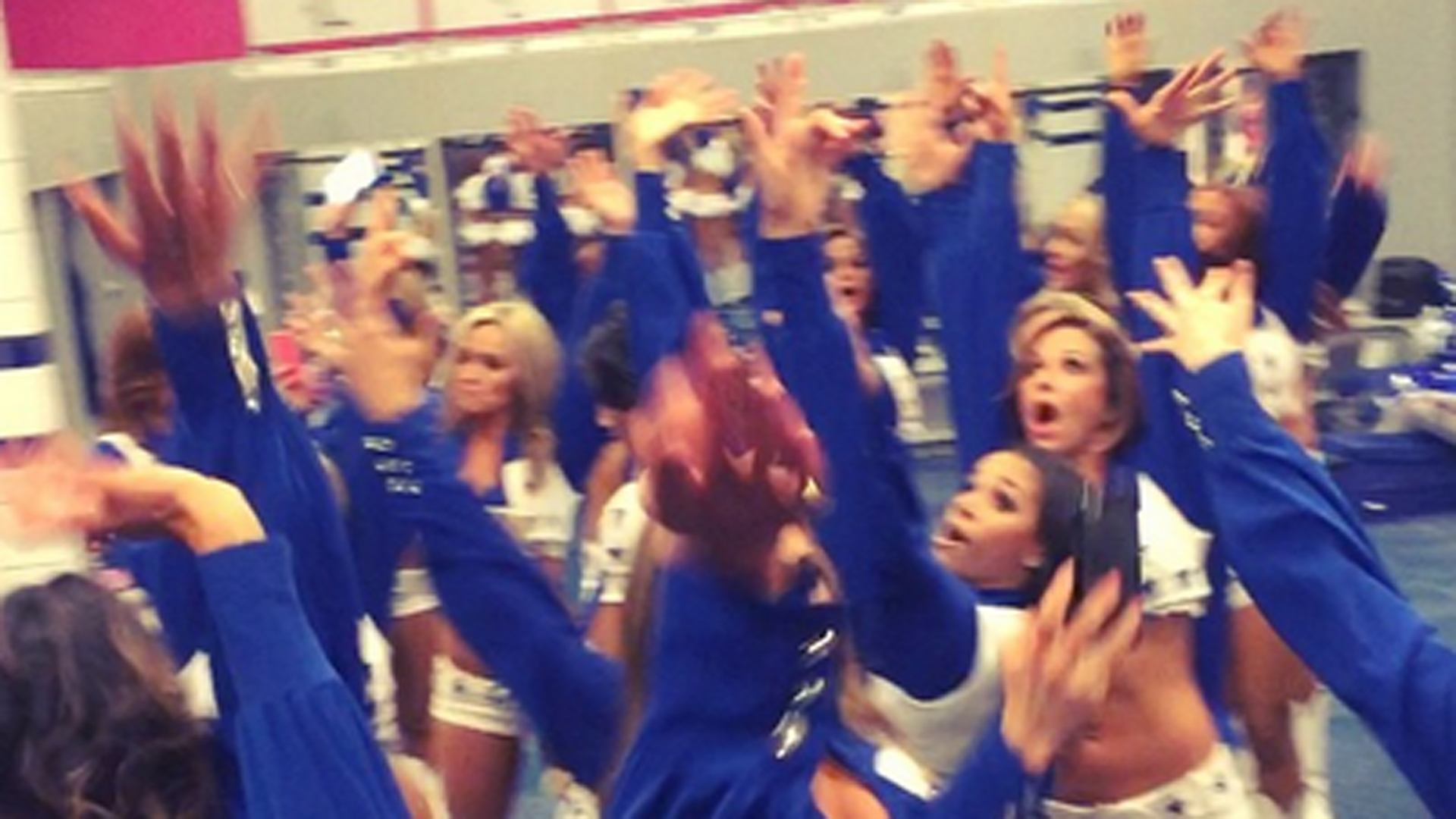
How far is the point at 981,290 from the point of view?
116 inches

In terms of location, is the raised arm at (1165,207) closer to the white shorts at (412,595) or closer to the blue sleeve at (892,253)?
the blue sleeve at (892,253)

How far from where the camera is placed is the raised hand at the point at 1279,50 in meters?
3.62

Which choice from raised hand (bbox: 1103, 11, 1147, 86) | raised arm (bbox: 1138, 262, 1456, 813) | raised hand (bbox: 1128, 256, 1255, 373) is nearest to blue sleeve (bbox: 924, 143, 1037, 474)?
raised hand (bbox: 1103, 11, 1147, 86)

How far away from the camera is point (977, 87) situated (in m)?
3.20

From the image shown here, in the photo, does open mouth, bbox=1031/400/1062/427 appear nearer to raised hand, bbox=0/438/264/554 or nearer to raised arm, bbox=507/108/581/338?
raised hand, bbox=0/438/264/554

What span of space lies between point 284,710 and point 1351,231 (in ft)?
10.4

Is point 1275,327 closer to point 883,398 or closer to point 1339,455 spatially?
point 883,398

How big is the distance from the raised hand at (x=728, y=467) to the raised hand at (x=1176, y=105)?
5.69ft

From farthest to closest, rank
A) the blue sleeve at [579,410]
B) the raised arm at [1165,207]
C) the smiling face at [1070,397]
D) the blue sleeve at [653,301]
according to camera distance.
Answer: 1. the blue sleeve at [579,410]
2. the raised arm at [1165,207]
3. the blue sleeve at [653,301]
4. the smiling face at [1070,397]

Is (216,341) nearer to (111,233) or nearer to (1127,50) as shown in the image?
(111,233)

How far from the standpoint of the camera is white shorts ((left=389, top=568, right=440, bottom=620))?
10.00 ft

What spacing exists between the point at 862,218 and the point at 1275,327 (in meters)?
1.11

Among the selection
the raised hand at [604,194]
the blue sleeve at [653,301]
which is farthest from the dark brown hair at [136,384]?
the raised hand at [604,194]

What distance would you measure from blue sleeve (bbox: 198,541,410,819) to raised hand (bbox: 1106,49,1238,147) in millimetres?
1995
